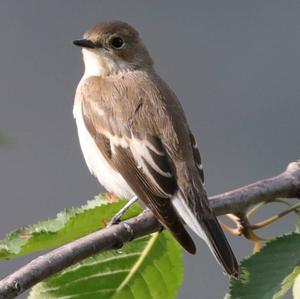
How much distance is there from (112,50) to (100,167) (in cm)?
98

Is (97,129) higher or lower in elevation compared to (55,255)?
lower

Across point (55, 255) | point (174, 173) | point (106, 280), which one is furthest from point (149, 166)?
point (55, 255)

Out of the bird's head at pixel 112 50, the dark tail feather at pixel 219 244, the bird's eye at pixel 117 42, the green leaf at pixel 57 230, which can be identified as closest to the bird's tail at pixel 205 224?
the dark tail feather at pixel 219 244

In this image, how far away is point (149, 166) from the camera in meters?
3.40

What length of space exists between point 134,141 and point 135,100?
0.94 ft

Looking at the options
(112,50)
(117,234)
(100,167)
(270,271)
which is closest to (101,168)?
(100,167)

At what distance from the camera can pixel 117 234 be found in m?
2.19

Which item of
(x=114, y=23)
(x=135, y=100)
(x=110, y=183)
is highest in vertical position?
(x=114, y=23)

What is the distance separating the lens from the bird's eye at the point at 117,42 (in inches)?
175

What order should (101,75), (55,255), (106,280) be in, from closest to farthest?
(55,255), (106,280), (101,75)

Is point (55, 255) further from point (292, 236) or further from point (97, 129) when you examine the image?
point (97, 129)

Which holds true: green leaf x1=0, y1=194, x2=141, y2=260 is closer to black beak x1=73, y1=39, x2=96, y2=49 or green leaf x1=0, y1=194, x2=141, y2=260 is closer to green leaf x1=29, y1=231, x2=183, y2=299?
green leaf x1=29, y1=231, x2=183, y2=299

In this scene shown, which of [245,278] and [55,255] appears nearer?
[55,255]

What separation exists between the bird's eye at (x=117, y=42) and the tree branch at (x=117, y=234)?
179 cm
